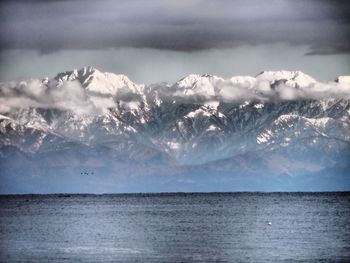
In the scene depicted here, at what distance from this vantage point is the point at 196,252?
273 ft

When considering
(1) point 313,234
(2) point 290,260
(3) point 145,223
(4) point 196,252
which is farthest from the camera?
(3) point 145,223

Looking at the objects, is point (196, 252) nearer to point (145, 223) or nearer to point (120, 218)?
point (145, 223)

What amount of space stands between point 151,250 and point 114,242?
880 centimetres

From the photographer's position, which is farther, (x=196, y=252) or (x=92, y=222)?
(x=92, y=222)

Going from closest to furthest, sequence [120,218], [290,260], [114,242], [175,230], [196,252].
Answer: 1. [290,260]
2. [196,252]
3. [114,242]
4. [175,230]
5. [120,218]

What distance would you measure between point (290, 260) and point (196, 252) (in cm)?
1028

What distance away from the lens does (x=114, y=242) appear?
93500 mm

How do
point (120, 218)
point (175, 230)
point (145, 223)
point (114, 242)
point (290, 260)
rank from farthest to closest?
point (120, 218)
point (145, 223)
point (175, 230)
point (114, 242)
point (290, 260)

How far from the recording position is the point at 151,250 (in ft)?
281

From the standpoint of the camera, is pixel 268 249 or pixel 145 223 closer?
pixel 268 249

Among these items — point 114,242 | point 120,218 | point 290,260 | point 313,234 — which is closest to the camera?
point 290,260

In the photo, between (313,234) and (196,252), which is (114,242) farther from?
(313,234)

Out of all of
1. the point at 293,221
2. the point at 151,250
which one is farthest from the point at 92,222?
the point at 151,250

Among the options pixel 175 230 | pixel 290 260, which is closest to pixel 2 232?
pixel 175 230
